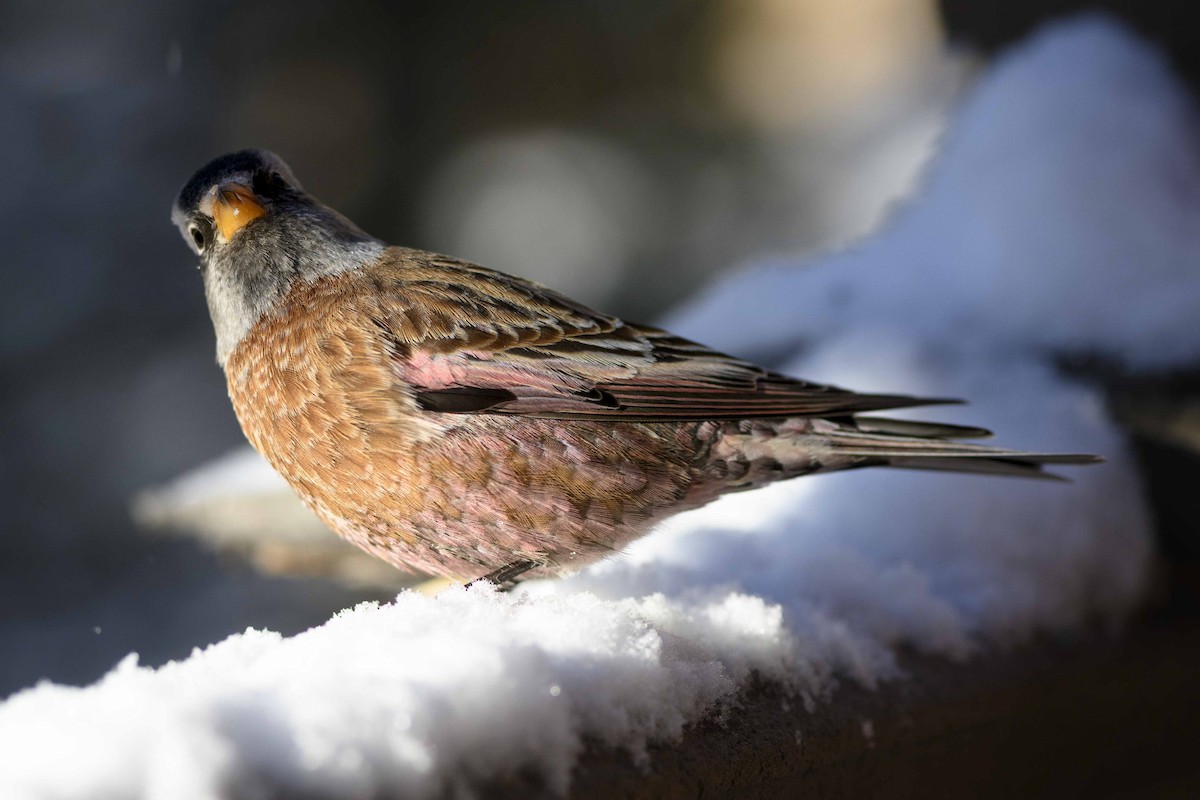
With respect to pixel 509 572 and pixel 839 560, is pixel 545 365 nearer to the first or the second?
pixel 509 572

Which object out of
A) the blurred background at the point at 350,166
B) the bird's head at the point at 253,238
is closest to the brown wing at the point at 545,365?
the bird's head at the point at 253,238

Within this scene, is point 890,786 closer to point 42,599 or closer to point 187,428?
point 42,599

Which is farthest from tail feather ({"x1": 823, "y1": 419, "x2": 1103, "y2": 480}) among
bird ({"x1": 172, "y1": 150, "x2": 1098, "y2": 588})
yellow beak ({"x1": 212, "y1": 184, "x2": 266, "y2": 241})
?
yellow beak ({"x1": 212, "y1": 184, "x2": 266, "y2": 241})

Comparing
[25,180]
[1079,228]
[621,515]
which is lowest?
[621,515]

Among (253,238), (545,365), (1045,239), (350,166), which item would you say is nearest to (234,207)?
(253,238)

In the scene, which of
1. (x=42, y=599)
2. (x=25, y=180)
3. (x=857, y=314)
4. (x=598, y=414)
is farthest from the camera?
(x=25, y=180)

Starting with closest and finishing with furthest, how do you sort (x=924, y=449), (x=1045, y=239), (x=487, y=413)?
(x=487, y=413) → (x=924, y=449) → (x=1045, y=239)

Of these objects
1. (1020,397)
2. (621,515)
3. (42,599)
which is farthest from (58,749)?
(42,599)
